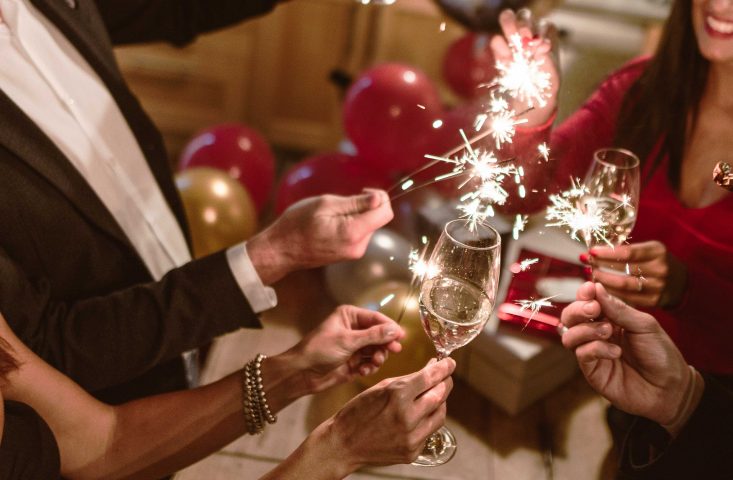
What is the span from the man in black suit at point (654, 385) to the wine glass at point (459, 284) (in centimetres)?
14

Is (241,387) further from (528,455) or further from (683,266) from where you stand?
(683,266)

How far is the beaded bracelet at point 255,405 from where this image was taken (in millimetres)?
1141

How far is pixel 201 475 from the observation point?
1.04 meters

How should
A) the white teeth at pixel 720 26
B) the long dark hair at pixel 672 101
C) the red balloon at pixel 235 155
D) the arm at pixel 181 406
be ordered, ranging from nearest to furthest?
the arm at pixel 181 406 < the white teeth at pixel 720 26 < the long dark hair at pixel 672 101 < the red balloon at pixel 235 155

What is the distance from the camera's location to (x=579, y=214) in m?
1.23

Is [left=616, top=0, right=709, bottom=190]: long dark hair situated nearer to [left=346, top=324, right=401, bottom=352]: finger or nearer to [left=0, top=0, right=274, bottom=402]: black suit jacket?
[left=346, top=324, right=401, bottom=352]: finger

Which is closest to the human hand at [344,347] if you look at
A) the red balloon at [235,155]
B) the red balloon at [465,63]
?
the red balloon at [235,155]

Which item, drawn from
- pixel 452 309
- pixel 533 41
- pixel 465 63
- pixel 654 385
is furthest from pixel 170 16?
pixel 465 63

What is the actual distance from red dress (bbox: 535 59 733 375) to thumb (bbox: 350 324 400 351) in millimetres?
418

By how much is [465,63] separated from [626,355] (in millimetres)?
2173

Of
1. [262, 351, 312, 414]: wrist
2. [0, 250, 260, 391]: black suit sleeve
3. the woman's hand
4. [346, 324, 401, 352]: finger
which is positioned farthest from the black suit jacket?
the woman's hand

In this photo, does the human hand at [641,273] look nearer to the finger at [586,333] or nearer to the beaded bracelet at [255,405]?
the finger at [586,333]

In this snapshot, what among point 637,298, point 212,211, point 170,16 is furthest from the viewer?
point 212,211

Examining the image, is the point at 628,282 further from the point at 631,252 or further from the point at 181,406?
the point at 181,406
